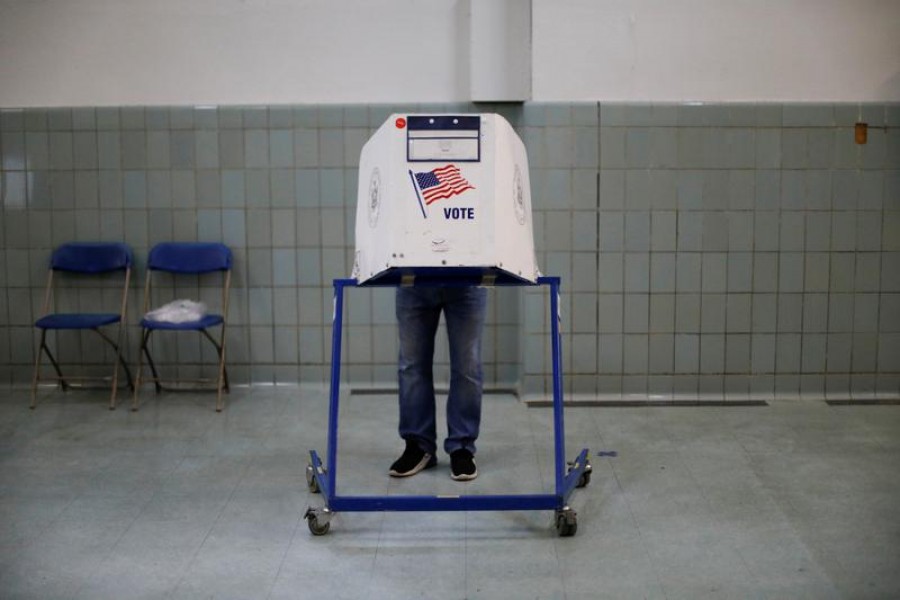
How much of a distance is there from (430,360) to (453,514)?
63cm

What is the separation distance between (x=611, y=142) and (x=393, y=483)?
7.04 feet

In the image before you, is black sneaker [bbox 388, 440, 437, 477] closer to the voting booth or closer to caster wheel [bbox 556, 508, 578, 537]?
the voting booth

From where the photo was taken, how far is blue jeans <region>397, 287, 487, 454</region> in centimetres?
362

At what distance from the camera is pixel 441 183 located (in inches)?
117

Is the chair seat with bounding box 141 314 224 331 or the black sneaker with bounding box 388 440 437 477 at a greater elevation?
the chair seat with bounding box 141 314 224 331

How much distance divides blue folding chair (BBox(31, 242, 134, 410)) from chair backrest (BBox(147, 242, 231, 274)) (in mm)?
161

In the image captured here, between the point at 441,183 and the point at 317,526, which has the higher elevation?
the point at 441,183

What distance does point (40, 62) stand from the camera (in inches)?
201

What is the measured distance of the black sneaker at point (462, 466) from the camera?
12.1 feet

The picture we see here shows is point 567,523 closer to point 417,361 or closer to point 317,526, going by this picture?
point 317,526

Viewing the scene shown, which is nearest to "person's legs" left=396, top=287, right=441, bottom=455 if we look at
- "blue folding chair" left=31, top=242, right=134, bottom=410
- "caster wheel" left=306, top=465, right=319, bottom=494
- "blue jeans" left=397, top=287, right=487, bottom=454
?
"blue jeans" left=397, top=287, right=487, bottom=454

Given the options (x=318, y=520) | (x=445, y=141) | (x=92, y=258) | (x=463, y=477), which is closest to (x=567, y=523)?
(x=463, y=477)

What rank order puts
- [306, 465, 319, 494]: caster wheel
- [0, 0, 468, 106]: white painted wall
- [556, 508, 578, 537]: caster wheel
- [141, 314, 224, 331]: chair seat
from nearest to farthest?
1. [556, 508, 578, 537]: caster wheel
2. [306, 465, 319, 494]: caster wheel
3. [141, 314, 224, 331]: chair seat
4. [0, 0, 468, 106]: white painted wall

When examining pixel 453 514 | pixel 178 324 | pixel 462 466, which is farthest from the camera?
pixel 178 324
